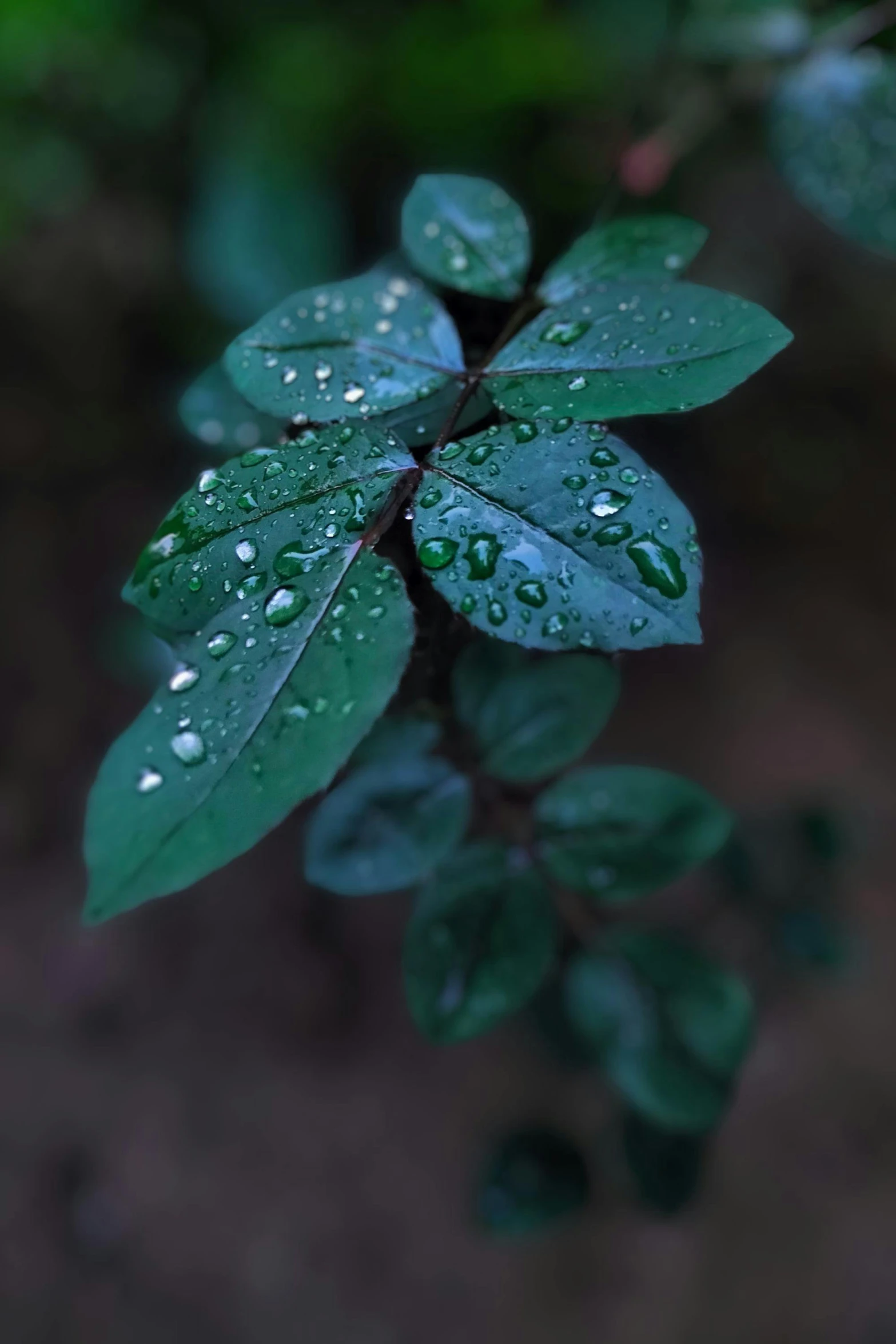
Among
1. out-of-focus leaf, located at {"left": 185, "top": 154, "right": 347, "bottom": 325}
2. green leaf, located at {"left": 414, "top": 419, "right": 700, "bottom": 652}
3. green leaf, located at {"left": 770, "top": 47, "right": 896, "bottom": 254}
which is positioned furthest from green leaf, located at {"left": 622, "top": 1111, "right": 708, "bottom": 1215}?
out-of-focus leaf, located at {"left": 185, "top": 154, "right": 347, "bottom": 325}

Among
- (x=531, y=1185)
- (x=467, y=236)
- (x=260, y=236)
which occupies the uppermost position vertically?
(x=467, y=236)

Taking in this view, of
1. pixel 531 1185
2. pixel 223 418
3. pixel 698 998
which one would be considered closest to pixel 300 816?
pixel 531 1185

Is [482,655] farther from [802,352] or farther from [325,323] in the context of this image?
[802,352]

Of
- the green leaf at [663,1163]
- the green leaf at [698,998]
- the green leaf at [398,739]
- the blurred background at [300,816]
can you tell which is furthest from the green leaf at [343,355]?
the green leaf at [663,1163]

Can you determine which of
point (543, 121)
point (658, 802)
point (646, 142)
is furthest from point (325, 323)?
point (543, 121)

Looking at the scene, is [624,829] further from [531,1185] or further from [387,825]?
[531,1185]

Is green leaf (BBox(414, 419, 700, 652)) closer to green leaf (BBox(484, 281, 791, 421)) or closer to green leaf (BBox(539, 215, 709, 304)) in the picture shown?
green leaf (BBox(484, 281, 791, 421))

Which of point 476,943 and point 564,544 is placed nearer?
point 564,544
